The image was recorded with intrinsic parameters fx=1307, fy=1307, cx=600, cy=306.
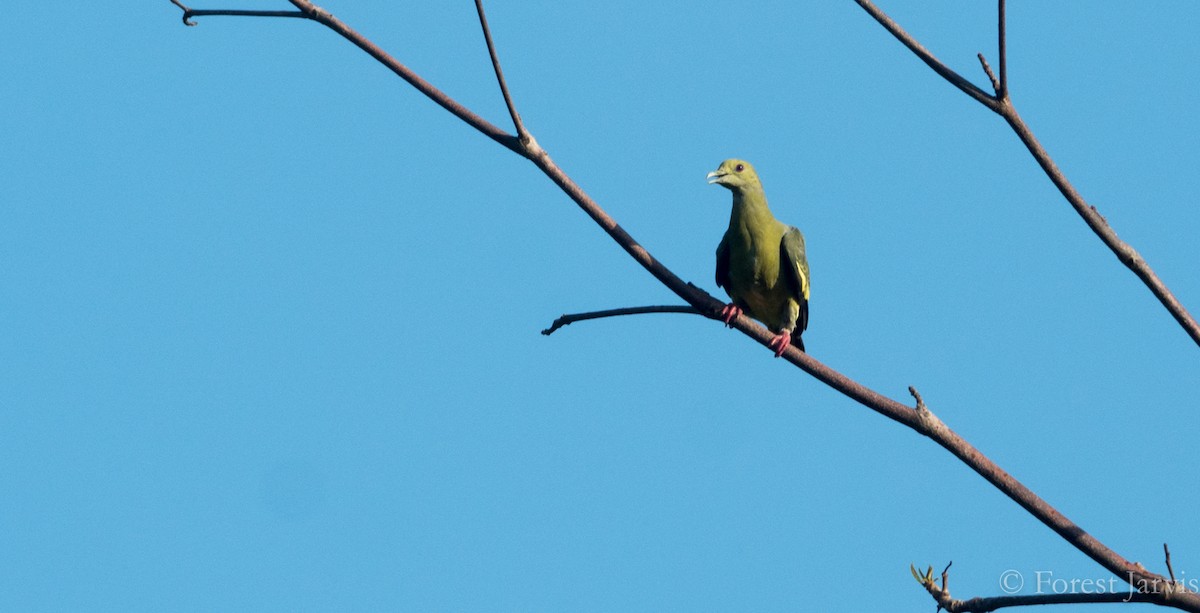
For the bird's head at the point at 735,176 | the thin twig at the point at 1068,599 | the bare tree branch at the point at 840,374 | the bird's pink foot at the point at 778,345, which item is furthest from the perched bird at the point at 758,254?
the thin twig at the point at 1068,599

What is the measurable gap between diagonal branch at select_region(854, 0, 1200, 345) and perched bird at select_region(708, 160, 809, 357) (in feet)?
15.6

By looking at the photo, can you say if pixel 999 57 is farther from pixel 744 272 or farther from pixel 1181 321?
pixel 744 272

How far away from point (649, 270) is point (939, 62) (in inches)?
56.3

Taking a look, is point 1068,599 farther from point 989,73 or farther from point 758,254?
point 758,254

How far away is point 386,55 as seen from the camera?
5.35 metres

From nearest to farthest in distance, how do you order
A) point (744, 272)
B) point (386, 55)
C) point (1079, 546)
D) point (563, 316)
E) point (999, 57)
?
point (1079, 546) < point (999, 57) < point (386, 55) < point (563, 316) < point (744, 272)

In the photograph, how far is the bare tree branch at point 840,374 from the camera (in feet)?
15.0

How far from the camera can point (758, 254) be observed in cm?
991

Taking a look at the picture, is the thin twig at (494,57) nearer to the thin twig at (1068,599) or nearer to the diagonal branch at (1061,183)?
the diagonal branch at (1061,183)

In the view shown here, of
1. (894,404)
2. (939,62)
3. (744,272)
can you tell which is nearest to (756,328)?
(894,404)

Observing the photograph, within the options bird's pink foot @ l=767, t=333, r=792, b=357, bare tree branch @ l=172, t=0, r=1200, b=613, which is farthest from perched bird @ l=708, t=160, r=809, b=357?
bare tree branch @ l=172, t=0, r=1200, b=613

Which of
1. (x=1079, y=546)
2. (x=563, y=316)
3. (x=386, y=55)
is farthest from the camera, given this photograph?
(x=563, y=316)

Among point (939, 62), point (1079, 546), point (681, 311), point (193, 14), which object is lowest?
point (1079, 546)

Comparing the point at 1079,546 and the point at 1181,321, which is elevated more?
the point at 1181,321
